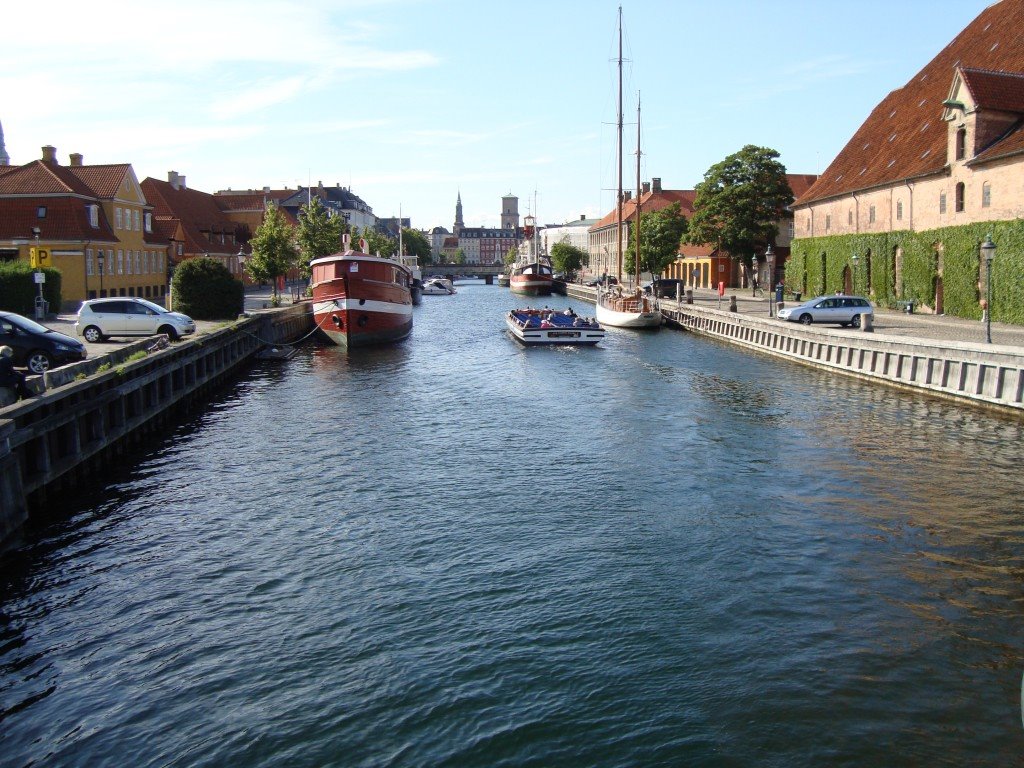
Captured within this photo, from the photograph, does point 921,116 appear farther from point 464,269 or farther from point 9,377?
point 464,269

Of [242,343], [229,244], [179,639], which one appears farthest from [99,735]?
[229,244]

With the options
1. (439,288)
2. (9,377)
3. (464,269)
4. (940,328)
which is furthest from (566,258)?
(9,377)

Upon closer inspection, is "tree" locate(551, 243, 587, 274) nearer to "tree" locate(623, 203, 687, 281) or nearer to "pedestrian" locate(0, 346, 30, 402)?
"tree" locate(623, 203, 687, 281)

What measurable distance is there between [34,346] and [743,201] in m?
64.4

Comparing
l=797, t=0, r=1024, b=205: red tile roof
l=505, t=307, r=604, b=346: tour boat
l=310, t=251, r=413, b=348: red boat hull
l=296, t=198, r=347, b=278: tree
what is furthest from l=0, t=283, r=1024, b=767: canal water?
l=296, t=198, r=347, b=278: tree

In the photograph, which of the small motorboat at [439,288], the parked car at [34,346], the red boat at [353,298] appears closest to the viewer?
the parked car at [34,346]

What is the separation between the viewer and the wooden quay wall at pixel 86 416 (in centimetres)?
1648

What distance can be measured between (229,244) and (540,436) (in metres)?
76.0

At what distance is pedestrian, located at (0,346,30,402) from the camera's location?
17828 millimetres

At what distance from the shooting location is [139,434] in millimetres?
25828

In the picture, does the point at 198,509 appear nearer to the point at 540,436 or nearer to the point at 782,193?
the point at 540,436

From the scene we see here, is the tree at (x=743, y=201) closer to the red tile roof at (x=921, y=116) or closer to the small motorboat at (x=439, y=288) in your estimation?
the red tile roof at (x=921, y=116)

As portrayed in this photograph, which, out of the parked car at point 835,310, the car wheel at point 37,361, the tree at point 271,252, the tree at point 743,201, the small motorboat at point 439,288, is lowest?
the car wheel at point 37,361

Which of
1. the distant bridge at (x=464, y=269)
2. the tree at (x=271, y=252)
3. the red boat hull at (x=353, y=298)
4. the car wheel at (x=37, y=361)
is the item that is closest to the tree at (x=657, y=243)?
the tree at (x=271, y=252)
